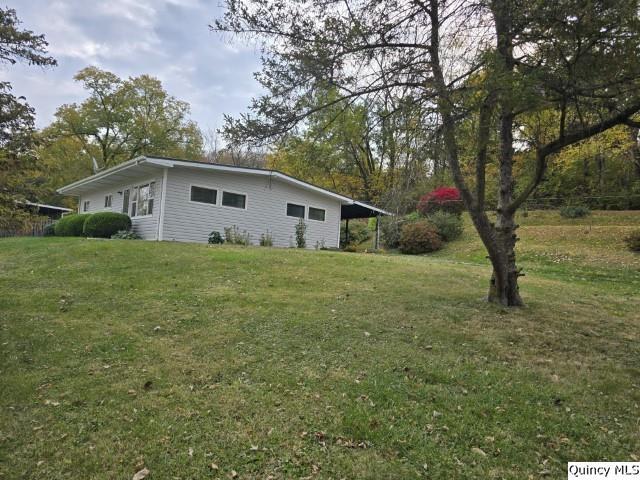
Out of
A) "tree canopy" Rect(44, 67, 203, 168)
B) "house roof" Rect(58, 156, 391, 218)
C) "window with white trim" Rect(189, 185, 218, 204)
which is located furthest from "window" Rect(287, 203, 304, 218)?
"tree canopy" Rect(44, 67, 203, 168)

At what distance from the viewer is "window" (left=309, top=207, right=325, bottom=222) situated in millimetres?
18078

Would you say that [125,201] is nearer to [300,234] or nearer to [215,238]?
[215,238]

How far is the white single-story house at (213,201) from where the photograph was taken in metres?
14.4

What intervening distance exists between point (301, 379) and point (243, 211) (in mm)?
12550

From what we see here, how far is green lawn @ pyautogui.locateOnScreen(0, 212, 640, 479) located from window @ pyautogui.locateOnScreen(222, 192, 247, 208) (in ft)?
24.8

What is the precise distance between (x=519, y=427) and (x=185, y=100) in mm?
37699

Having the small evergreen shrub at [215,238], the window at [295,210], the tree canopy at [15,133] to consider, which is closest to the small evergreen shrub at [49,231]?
the small evergreen shrub at [215,238]

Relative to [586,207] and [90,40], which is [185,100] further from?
[586,207]

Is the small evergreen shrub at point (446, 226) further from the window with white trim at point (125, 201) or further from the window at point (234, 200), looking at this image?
the window with white trim at point (125, 201)

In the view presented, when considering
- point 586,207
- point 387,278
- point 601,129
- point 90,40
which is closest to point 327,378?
point 601,129

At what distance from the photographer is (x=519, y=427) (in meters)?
3.18

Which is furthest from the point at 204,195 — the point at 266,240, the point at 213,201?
the point at 266,240

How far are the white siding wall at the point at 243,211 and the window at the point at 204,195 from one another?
0.50ft

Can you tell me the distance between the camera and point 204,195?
15.0 m
